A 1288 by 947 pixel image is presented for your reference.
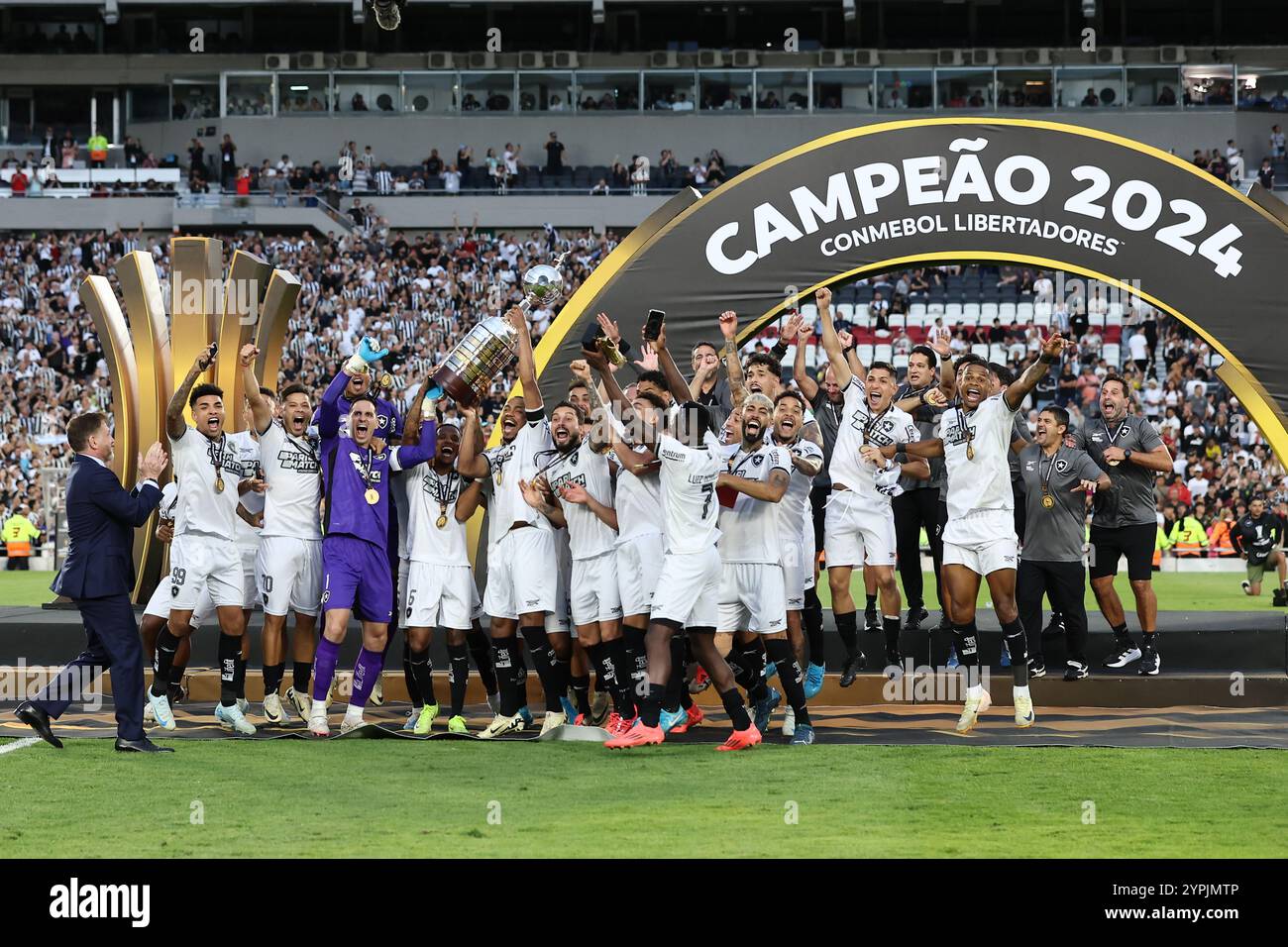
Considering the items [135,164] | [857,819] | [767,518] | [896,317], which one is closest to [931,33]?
[896,317]

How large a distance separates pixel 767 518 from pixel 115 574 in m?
3.65

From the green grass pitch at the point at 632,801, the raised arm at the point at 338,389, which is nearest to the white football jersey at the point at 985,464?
the green grass pitch at the point at 632,801

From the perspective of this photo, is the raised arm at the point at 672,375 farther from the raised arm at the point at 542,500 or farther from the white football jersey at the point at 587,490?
the raised arm at the point at 542,500

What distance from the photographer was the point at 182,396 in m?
9.46

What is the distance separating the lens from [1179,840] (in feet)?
20.9

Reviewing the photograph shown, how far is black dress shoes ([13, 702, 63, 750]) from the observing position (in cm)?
880

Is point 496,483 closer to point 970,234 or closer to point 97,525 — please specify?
point 97,525

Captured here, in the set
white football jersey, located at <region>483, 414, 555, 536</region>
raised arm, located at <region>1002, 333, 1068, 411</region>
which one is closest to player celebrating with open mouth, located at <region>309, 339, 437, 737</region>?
white football jersey, located at <region>483, 414, 555, 536</region>

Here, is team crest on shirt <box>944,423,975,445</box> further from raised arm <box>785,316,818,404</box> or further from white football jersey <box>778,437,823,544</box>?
raised arm <box>785,316,818,404</box>

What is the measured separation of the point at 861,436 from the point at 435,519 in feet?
9.67

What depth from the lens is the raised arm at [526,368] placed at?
9.33 m

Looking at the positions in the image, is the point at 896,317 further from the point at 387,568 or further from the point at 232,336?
the point at 387,568

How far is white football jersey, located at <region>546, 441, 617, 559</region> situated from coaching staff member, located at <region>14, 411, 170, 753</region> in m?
2.30

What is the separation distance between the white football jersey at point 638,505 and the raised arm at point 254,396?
2265 millimetres
